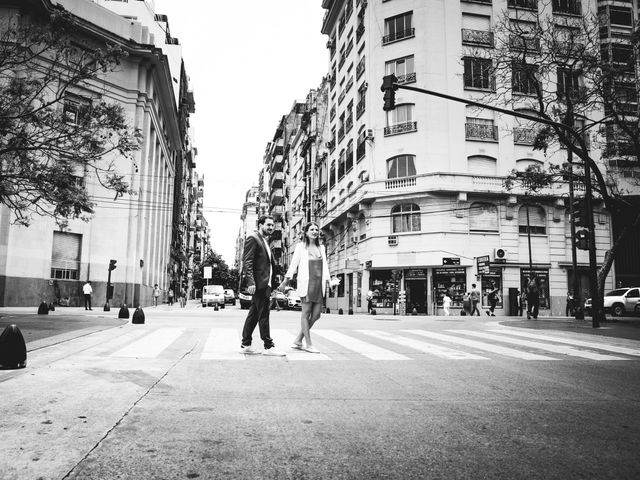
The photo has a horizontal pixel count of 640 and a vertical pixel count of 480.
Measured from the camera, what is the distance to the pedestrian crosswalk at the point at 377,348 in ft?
22.9

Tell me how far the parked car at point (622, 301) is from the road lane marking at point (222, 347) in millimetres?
24902

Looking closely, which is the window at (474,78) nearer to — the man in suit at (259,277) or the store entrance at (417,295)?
the store entrance at (417,295)

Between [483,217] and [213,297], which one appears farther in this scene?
[213,297]

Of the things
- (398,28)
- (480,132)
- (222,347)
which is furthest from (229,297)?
(222,347)

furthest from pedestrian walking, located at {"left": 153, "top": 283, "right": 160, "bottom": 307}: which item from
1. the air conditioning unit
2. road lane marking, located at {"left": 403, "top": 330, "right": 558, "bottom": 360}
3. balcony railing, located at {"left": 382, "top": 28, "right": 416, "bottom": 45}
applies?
road lane marking, located at {"left": 403, "top": 330, "right": 558, "bottom": 360}

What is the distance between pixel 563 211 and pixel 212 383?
33.1m

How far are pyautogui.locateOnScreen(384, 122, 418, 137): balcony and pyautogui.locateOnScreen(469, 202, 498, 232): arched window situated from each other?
20.3 ft

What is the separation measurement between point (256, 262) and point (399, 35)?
31750mm

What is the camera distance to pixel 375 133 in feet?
115

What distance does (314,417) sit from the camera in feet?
11.8

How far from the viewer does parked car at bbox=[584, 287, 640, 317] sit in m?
28.2

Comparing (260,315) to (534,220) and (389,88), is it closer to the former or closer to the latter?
(389,88)

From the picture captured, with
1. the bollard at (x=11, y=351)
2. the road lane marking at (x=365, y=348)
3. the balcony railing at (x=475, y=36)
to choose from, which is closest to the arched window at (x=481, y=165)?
the balcony railing at (x=475, y=36)

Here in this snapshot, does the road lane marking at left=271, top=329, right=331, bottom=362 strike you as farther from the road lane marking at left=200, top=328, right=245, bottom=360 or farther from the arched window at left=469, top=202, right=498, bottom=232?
the arched window at left=469, top=202, right=498, bottom=232
